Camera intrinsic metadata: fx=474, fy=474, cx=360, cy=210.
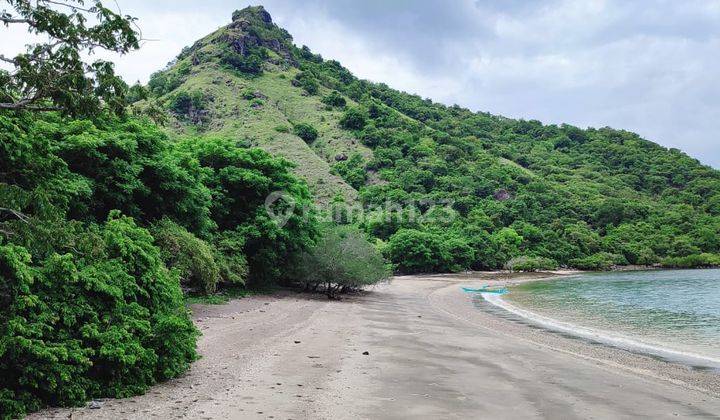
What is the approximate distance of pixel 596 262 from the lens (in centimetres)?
10181

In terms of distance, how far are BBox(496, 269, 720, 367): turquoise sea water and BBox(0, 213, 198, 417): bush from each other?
61.0 ft

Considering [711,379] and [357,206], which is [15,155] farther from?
[357,206]

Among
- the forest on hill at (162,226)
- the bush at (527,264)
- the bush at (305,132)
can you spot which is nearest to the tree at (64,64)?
the forest on hill at (162,226)

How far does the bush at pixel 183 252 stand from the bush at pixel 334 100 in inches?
5345

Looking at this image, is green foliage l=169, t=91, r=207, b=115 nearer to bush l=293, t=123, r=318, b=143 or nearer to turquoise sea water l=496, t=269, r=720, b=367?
bush l=293, t=123, r=318, b=143

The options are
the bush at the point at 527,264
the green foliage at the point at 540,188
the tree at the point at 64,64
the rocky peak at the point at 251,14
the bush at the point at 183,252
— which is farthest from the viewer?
the rocky peak at the point at 251,14

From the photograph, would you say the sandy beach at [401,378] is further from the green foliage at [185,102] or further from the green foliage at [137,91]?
the green foliage at [185,102]

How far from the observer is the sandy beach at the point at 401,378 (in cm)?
914

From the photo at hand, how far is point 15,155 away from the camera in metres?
8.79

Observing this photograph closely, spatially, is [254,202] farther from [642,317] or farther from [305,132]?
[305,132]

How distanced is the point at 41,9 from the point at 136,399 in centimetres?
690

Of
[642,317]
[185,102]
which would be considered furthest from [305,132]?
[642,317]

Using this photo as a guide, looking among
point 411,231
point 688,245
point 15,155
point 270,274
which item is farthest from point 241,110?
point 15,155

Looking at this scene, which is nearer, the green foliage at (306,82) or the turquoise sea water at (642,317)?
the turquoise sea water at (642,317)
